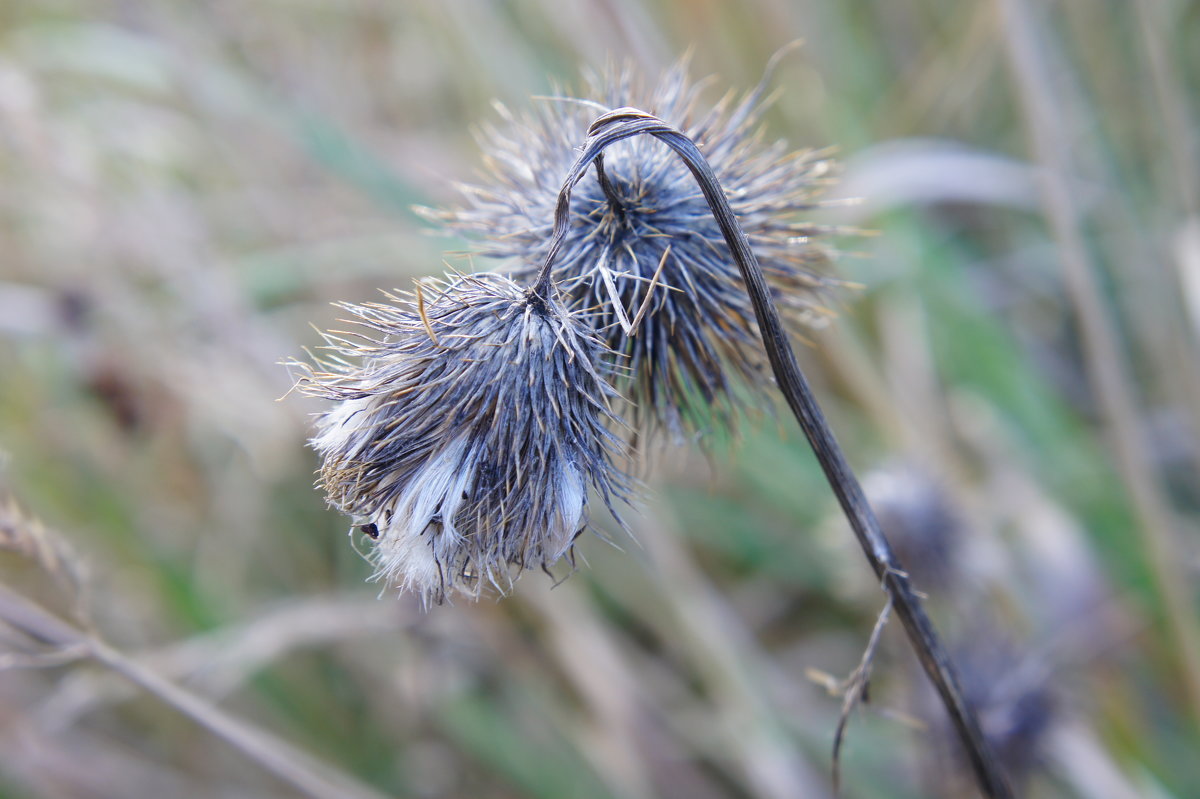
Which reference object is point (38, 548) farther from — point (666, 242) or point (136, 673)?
point (666, 242)

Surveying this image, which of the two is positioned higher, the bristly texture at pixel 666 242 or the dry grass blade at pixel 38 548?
the bristly texture at pixel 666 242

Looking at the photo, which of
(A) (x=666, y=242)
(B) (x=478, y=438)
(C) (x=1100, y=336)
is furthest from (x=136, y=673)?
(C) (x=1100, y=336)

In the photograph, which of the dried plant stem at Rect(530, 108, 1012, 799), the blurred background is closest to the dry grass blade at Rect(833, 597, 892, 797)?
the dried plant stem at Rect(530, 108, 1012, 799)

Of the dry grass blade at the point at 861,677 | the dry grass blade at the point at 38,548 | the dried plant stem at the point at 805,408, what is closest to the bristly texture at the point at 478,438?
the dried plant stem at the point at 805,408

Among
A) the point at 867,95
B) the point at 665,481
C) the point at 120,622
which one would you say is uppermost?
the point at 867,95

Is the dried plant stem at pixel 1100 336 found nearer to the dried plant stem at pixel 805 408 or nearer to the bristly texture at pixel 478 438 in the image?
the dried plant stem at pixel 805 408

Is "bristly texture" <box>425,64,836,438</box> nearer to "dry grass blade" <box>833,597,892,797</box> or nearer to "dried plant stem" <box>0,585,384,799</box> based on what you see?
"dry grass blade" <box>833,597,892,797</box>

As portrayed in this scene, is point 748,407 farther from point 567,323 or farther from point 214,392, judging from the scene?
point 214,392

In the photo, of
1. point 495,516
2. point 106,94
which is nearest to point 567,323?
point 495,516
